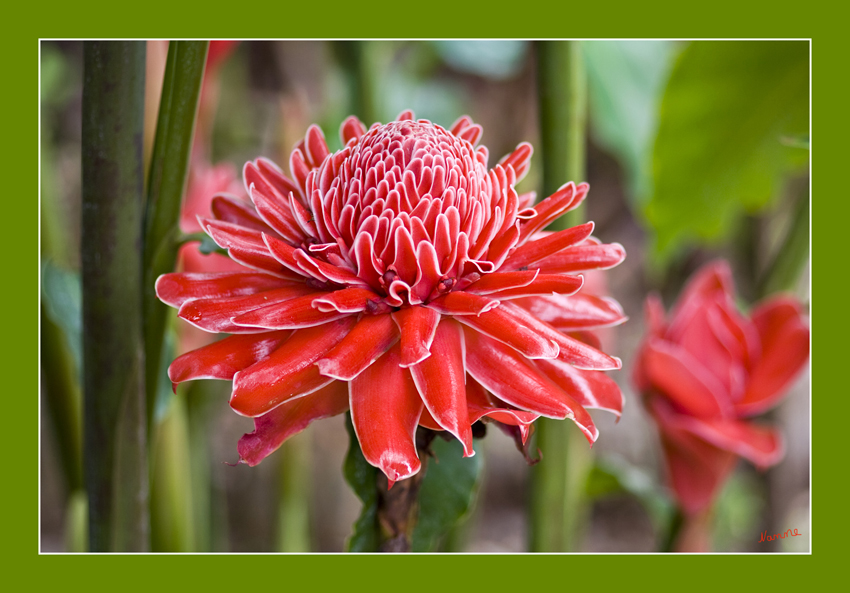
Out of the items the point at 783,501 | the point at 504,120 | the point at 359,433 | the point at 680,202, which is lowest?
the point at 783,501

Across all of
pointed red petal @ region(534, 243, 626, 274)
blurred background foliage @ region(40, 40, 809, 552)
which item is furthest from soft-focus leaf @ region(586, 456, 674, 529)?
pointed red petal @ region(534, 243, 626, 274)

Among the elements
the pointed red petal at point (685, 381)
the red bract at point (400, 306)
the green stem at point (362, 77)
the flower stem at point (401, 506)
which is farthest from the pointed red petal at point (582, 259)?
the green stem at point (362, 77)

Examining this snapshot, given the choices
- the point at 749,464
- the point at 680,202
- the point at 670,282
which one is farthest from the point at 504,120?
the point at 749,464

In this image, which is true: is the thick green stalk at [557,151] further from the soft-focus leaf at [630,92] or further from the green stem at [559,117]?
the soft-focus leaf at [630,92]

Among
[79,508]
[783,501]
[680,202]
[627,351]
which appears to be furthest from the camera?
[627,351]

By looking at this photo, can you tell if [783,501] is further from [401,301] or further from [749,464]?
[401,301]
